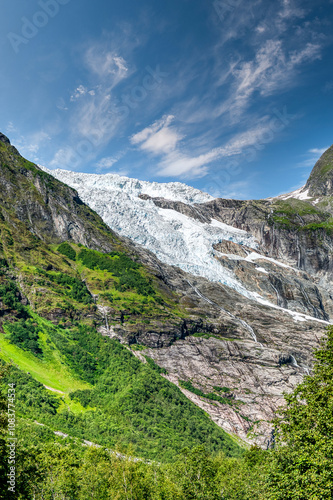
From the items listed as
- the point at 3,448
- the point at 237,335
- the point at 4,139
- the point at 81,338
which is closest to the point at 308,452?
the point at 3,448

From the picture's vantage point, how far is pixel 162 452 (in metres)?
51.1

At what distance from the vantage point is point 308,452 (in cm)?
1723

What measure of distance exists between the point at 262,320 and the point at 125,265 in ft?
220

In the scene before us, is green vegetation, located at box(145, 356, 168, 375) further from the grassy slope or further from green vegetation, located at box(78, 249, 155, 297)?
green vegetation, located at box(78, 249, 155, 297)

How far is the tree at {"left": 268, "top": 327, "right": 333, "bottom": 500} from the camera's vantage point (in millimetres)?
14930

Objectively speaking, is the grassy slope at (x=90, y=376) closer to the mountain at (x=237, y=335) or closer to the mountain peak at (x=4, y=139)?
the mountain at (x=237, y=335)

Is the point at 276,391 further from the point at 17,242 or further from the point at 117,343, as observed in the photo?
the point at 17,242

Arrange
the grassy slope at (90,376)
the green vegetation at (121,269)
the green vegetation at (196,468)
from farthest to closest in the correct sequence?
the green vegetation at (121,269) < the grassy slope at (90,376) < the green vegetation at (196,468)

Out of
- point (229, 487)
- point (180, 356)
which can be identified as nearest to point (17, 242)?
point (180, 356)

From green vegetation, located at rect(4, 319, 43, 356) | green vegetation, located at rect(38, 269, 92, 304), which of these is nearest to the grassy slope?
green vegetation, located at rect(38, 269, 92, 304)

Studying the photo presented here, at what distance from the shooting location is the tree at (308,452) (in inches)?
588

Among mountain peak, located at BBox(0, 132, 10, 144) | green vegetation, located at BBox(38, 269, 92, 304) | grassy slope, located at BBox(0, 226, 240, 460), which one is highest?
mountain peak, located at BBox(0, 132, 10, 144)

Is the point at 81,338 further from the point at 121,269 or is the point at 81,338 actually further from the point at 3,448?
the point at 3,448

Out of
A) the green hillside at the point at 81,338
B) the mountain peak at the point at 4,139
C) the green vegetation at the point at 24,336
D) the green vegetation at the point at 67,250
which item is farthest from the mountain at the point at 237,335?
the mountain peak at the point at 4,139
